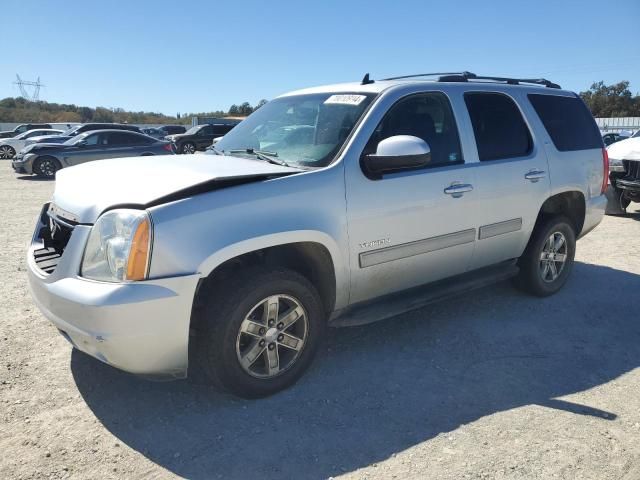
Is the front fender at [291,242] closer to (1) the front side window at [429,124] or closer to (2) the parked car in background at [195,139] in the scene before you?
(1) the front side window at [429,124]

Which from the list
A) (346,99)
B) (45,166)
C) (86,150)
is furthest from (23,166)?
(346,99)

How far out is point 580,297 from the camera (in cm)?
507

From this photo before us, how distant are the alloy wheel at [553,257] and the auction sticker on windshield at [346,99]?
2389mm

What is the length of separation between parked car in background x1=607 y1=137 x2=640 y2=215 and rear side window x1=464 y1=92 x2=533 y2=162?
5162 millimetres

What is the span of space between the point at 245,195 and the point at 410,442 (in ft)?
5.33

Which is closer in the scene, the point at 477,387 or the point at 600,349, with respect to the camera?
the point at 477,387

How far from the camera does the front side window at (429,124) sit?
363cm

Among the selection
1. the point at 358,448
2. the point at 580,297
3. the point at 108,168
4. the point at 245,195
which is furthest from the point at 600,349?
the point at 108,168

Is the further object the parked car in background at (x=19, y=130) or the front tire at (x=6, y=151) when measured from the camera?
the parked car in background at (x=19, y=130)

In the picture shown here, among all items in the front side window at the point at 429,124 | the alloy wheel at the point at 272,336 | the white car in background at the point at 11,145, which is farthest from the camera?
the white car in background at the point at 11,145

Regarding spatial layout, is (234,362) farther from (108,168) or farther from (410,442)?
(108,168)

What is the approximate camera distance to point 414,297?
380 cm

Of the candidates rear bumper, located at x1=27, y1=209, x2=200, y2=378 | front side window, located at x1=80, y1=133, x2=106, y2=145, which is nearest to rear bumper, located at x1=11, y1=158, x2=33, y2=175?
front side window, located at x1=80, y1=133, x2=106, y2=145

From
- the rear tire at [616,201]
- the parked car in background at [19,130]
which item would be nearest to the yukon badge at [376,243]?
the rear tire at [616,201]
